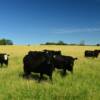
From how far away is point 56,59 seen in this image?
688 inches

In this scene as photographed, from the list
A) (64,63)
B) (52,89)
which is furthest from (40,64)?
(64,63)

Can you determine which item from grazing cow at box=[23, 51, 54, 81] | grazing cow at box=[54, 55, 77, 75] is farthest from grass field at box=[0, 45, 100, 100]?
grazing cow at box=[54, 55, 77, 75]

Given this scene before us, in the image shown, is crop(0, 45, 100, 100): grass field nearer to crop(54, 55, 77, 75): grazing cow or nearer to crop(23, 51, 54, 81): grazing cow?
crop(23, 51, 54, 81): grazing cow

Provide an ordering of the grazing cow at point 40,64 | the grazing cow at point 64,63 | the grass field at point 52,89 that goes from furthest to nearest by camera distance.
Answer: the grazing cow at point 64,63
the grazing cow at point 40,64
the grass field at point 52,89

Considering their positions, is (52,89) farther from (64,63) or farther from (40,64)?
(64,63)

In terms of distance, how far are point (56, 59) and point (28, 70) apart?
8.78 ft

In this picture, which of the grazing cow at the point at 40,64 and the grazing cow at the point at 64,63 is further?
the grazing cow at the point at 64,63

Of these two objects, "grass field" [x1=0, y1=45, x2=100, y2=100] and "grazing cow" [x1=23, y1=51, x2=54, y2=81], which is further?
"grazing cow" [x1=23, y1=51, x2=54, y2=81]

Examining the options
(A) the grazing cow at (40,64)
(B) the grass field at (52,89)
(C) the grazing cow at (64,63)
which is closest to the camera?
(B) the grass field at (52,89)

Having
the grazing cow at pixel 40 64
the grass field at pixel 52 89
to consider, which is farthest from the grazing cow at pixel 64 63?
the grazing cow at pixel 40 64

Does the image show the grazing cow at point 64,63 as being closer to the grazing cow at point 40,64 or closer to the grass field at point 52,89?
the grass field at point 52,89

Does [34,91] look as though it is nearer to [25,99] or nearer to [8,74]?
[25,99]

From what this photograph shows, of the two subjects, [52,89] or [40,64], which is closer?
[52,89]

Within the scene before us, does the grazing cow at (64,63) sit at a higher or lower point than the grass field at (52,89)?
higher
